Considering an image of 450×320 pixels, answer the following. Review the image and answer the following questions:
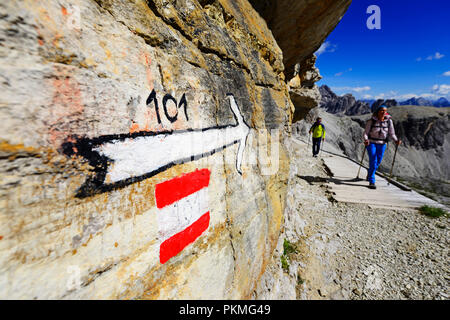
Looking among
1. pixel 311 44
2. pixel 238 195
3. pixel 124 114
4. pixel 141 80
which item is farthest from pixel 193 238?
pixel 311 44

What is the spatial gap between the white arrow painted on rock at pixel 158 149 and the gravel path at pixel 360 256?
2.62m

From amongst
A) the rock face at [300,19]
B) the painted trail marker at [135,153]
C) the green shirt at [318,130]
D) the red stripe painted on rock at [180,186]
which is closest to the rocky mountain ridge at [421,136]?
the green shirt at [318,130]

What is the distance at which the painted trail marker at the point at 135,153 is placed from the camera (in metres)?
1.31

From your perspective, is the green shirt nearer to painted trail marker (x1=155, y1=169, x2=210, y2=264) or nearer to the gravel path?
the gravel path

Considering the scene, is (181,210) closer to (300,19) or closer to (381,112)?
(300,19)

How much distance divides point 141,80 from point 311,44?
23.0ft

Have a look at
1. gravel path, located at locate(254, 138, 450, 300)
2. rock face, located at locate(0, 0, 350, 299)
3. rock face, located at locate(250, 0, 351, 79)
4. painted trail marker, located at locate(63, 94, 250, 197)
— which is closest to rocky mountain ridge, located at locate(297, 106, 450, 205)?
rock face, located at locate(250, 0, 351, 79)

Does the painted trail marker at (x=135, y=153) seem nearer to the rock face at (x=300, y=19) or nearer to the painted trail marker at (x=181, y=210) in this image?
the painted trail marker at (x=181, y=210)

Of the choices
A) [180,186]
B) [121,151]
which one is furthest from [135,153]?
[180,186]

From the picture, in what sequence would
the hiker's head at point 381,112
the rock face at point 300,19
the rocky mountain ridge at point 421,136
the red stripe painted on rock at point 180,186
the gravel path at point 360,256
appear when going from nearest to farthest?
the red stripe painted on rock at point 180,186, the gravel path at point 360,256, the rock face at point 300,19, the hiker's head at point 381,112, the rocky mountain ridge at point 421,136

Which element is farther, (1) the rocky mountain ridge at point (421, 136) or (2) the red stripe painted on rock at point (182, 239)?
(1) the rocky mountain ridge at point (421, 136)

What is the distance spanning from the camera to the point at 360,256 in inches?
174
